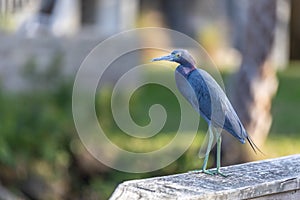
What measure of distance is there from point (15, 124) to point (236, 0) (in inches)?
473

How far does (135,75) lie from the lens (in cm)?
1037

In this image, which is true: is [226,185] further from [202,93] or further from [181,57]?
[181,57]

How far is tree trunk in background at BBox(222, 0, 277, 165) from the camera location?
6785 mm

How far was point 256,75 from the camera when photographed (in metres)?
6.83

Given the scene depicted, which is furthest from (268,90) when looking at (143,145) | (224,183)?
(224,183)

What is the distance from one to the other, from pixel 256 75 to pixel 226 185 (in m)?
4.53

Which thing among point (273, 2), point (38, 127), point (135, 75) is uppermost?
point (273, 2)

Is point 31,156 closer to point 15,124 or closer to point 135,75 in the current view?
point 15,124

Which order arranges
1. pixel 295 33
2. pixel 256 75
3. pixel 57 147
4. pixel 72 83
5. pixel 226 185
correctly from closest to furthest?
pixel 226 185
pixel 57 147
pixel 256 75
pixel 72 83
pixel 295 33

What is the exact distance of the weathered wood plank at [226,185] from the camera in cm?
228

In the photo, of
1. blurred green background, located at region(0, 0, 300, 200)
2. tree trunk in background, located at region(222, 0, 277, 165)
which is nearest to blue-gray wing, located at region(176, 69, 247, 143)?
blurred green background, located at region(0, 0, 300, 200)

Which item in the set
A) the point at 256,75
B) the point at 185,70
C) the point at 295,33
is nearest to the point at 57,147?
the point at 256,75

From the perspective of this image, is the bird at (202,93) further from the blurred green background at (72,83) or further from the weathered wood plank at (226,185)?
the blurred green background at (72,83)

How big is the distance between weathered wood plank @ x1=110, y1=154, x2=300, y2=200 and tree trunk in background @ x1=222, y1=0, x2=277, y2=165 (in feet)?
13.5
